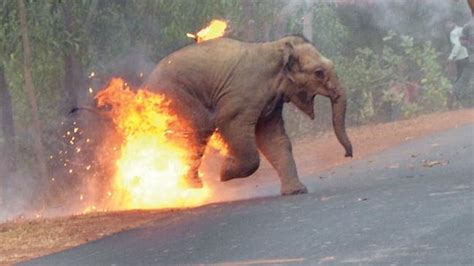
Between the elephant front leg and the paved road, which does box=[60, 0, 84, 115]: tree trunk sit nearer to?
the elephant front leg

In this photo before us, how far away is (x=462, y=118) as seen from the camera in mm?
26859

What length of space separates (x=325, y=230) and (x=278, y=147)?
4.63 m

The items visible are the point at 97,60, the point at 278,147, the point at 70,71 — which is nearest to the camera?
the point at 278,147

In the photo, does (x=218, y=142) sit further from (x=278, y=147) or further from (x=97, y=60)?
(x=97, y=60)

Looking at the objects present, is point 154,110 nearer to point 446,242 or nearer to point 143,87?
point 143,87

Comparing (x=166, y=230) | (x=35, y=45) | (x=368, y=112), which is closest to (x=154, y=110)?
(x=166, y=230)

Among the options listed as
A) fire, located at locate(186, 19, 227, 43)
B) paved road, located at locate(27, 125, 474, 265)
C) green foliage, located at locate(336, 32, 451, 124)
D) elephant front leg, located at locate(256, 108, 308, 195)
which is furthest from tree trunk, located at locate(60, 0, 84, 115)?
green foliage, located at locate(336, 32, 451, 124)

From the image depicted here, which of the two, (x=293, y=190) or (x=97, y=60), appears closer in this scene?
(x=293, y=190)

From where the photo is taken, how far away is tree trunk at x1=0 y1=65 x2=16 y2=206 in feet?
72.3

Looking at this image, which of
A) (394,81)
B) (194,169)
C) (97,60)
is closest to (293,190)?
(194,169)

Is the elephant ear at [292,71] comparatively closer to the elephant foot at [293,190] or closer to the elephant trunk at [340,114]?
the elephant trunk at [340,114]

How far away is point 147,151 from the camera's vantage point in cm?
1689

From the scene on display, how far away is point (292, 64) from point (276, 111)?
2.04ft

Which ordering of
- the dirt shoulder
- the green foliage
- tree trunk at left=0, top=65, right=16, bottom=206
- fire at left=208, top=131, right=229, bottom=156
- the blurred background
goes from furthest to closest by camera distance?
the green foliage, tree trunk at left=0, top=65, right=16, bottom=206, the blurred background, fire at left=208, top=131, right=229, bottom=156, the dirt shoulder
